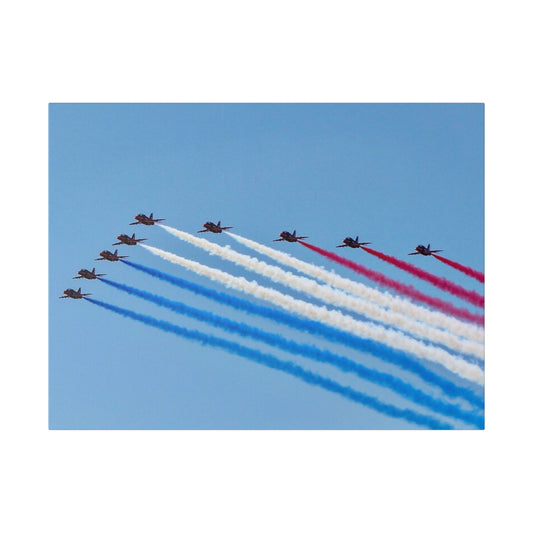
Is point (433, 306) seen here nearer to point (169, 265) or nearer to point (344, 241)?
point (344, 241)

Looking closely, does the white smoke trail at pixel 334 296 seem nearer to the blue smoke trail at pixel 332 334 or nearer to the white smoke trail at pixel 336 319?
the white smoke trail at pixel 336 319

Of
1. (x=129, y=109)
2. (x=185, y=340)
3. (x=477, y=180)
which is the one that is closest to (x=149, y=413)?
(x=185, y=340)

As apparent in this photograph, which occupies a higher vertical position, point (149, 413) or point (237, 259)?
point (237, 259)

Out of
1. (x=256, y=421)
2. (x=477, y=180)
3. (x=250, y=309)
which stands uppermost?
(x=477, y=180)

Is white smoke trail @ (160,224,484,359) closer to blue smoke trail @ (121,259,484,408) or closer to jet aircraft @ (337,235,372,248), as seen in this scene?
blue smoke trail @ (121,259,484,408)

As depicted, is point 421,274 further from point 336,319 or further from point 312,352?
point 312,352

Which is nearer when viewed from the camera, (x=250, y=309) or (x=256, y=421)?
(x=256, y=421)

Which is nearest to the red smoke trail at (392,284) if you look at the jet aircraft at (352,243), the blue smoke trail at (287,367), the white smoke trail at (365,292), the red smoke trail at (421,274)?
the white smoke trail at (365,292)

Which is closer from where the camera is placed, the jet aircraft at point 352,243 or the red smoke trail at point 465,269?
the red smoke trail at point 465,269
